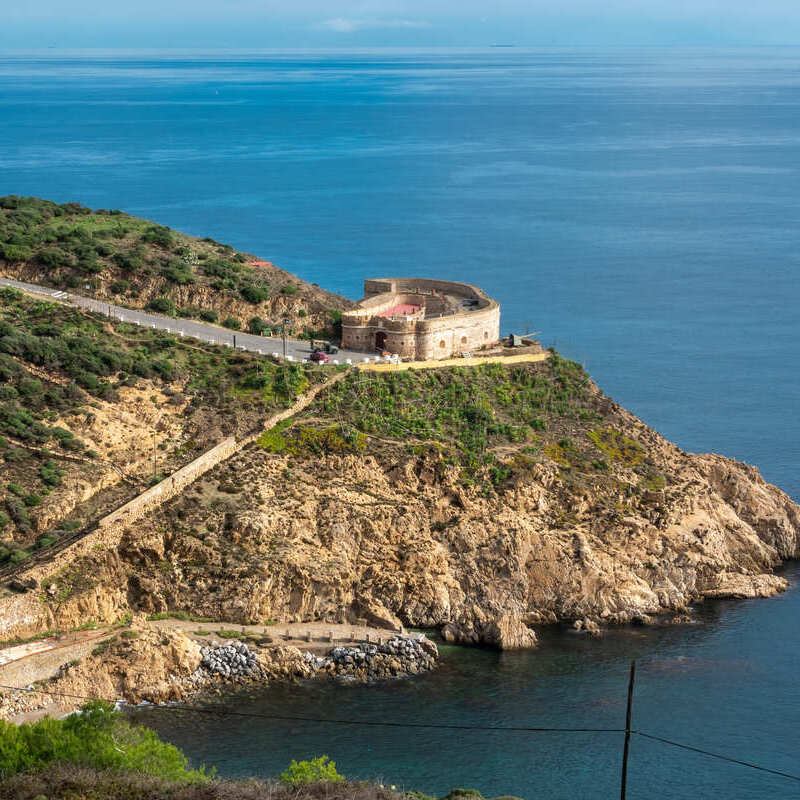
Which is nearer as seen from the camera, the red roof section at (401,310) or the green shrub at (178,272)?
the red roof section at (401,310)

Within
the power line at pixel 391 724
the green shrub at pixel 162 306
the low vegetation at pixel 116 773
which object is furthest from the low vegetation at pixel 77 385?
the low vegetation at pixel 116 773

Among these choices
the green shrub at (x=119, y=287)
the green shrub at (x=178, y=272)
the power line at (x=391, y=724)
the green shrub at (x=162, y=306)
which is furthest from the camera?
the green shrub at (x=178, y=272)

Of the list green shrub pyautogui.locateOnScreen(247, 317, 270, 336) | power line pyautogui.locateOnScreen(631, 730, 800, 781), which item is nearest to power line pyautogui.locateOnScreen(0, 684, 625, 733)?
power line pyautogui.locateOnScreen(631, 730, 800, 781)

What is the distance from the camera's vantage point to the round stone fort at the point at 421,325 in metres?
69.8

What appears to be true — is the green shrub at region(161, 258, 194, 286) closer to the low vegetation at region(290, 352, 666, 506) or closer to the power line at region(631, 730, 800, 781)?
the low vegetation at region(290, 352, 666, 506)

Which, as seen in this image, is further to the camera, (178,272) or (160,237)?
(160,237)

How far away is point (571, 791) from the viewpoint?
46.7m

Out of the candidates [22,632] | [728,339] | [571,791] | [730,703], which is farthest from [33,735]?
[728,339]

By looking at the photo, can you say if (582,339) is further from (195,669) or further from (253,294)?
(195,669)

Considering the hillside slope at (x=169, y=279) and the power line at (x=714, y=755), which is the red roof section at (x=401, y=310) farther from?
the power line at (x=714, y=755)

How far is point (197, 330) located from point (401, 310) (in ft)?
36.1

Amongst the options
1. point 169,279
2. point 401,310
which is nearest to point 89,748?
point 401,310

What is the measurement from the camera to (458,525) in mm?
61062

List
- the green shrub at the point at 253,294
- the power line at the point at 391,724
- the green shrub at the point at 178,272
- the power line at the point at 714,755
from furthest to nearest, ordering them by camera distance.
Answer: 1. the green shrub at the point at 178,272
2. the green shrub at the point at 253,294
3. the power line at the point at 391,724
4. the power line at the point at 714,755
